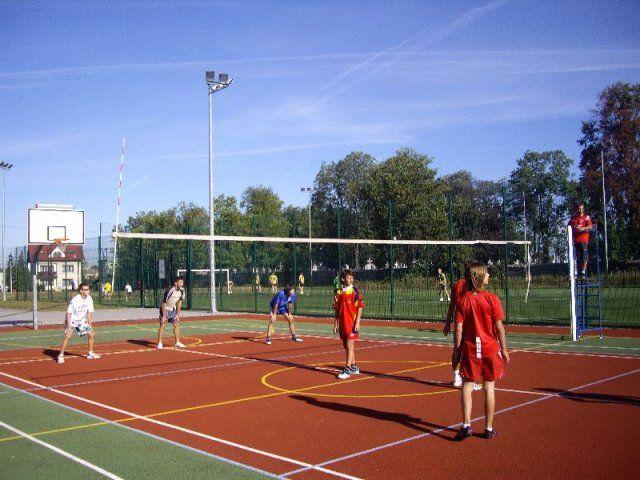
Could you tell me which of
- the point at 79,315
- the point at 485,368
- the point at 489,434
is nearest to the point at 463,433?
the point at 489,434

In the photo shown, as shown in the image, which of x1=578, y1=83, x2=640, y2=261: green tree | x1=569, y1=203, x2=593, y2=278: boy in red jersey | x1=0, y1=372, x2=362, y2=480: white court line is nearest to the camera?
x1=0, y1=372, x2=362, y2=480: white court line

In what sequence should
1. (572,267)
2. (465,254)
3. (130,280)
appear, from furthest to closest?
(130,280) < (465,254) < (572,267)

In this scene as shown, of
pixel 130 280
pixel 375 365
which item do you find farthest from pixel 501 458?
pixel 130 280

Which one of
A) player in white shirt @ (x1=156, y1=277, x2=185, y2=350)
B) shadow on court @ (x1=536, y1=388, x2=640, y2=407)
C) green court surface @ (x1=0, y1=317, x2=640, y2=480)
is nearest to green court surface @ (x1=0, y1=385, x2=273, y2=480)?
green court surface @ (x1=0, y1=317, x2=640, y2=480)

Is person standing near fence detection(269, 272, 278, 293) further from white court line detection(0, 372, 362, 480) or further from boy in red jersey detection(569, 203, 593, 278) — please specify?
white court line detection(0, 372, 362, 480)

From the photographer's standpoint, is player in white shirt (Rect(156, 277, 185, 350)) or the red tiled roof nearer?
player in white shirt (Rect(156, 277, 185, 350))

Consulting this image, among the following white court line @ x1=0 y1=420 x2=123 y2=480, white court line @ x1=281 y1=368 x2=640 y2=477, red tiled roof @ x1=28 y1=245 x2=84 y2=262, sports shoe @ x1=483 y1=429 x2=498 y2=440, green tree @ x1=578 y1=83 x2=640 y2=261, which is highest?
green tree @ x1=578 y1=83 x2=640 y2=261

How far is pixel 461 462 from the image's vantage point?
20.2ft

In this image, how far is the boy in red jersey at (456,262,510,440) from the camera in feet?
21.8

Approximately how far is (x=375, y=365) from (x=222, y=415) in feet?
16.0

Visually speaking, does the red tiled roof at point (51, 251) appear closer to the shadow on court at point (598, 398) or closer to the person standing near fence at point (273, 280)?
the person standing near fence at point (273, 280)

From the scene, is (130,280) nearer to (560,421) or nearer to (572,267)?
(572,267)

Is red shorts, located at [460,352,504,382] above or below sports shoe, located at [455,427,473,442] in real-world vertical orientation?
above

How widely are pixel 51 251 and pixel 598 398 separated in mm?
24304
